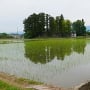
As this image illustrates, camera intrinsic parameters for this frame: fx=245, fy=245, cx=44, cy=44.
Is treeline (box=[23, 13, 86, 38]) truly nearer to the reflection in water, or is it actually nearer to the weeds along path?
the reflection in water

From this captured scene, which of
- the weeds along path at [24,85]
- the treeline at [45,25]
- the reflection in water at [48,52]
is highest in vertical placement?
the treeline at [45,25]

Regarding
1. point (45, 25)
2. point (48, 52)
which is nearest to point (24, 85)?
point (48, 52)

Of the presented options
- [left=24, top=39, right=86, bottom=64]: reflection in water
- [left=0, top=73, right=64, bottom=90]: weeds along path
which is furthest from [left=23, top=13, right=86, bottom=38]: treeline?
[left=0, top=73, right=64, bottom=90]: weeds along path

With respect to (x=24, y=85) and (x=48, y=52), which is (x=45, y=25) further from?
(x=24, y=85)

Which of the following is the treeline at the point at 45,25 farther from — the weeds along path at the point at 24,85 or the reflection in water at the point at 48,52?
the weeds along path at the point at 24,85

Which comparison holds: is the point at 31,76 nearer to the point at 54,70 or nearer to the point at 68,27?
the point at 54,70

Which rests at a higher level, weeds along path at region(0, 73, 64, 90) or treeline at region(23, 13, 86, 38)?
treeline at region(23, 13, 86, 38)

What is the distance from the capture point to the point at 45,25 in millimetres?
62969

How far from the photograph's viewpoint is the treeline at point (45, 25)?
6150cm

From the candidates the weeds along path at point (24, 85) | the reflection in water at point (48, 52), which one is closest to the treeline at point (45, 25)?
the reflection in water at point (48, 52)

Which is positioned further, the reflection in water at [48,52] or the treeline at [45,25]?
the treeline at [45,25]

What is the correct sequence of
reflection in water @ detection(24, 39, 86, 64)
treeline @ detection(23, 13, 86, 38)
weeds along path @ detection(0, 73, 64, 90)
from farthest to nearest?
treeline @ detection(23, 13, 86, 38) → reflection in water @ detection(24, 39, 86, 64) → weeds along path @ detection(0, 73, 64, 90)

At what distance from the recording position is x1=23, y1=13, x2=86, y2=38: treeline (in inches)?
2421

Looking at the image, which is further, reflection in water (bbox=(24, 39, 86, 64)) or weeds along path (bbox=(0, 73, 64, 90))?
reflection in water (bbox=(24, 39, 86, 64))
